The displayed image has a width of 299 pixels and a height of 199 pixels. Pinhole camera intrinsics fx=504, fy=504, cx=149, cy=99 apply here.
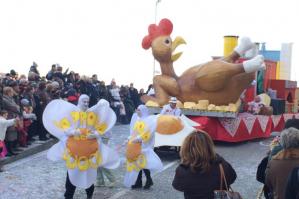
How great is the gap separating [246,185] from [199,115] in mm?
5630

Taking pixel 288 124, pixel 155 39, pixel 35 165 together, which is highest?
pixel 155 39

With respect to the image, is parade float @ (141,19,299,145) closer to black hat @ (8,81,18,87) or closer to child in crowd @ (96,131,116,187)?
black hat @ (8,81,18,87)

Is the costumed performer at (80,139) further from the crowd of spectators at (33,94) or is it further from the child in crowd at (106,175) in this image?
the crowd of spectators at (33,94)

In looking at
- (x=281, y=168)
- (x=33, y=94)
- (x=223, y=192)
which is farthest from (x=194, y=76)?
(x=223, y=192)

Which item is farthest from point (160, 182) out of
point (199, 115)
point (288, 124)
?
point (199, 115)

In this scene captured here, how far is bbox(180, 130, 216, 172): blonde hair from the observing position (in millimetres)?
3984

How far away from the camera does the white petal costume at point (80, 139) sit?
750 centimetres

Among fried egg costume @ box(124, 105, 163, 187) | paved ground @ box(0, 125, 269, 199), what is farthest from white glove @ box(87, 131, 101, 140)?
paved ground @ box(0, 125, 269, 199)

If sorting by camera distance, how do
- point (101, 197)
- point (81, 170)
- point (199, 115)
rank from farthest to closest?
point (199, 115) → point (101, 197) → point (81, 170)

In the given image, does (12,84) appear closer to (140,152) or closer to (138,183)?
(138,183)

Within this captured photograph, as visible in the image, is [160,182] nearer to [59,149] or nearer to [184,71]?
[59,149]

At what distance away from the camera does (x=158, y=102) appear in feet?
50.9

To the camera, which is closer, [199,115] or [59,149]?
[59,149]

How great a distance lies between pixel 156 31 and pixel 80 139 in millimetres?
8337
